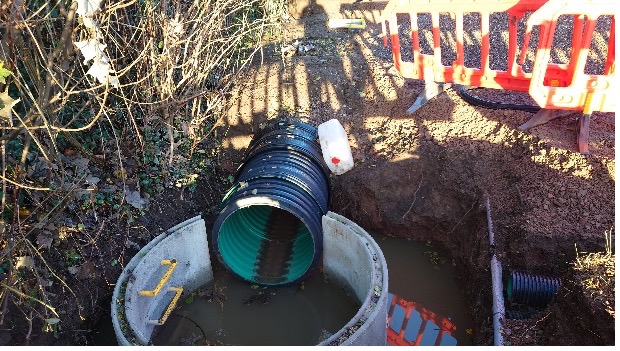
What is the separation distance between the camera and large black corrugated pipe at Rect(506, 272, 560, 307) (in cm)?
537

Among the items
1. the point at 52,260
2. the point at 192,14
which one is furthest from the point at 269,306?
the point at 192,14

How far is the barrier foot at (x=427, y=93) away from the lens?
7.23 metres

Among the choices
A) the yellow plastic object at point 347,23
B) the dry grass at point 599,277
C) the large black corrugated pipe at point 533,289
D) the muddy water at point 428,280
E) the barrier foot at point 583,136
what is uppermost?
the yellow plastic object at point 347,23

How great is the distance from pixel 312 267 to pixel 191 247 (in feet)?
4.79

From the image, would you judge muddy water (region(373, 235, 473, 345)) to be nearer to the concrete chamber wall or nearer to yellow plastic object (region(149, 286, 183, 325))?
the concrete chamber wall

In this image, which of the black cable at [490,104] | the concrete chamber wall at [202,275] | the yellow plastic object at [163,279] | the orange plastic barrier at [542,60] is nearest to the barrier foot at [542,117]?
the orange plastic barrier at [542,60]

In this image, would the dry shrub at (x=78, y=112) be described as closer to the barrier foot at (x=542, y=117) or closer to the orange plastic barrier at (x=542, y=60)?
the orange plastic barrier at (x=542, y=60)

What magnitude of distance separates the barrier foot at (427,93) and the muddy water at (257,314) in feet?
8.82

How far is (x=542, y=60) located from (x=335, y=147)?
8.73ft

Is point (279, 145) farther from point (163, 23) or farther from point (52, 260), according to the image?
point (52, 260)

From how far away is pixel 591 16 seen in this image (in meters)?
5.25

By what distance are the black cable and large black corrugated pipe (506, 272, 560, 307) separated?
2485 millimetres

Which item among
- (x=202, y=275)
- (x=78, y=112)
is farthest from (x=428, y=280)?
(x=78, y=112)

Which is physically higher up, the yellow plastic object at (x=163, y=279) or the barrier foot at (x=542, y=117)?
the barrier foot at (x=542, y=117)
